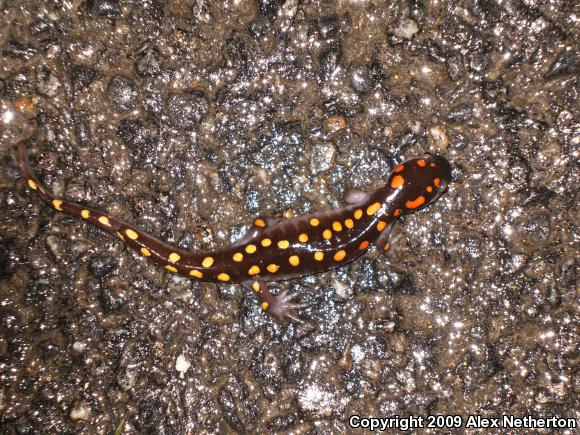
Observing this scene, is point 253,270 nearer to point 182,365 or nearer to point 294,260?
point 294,260

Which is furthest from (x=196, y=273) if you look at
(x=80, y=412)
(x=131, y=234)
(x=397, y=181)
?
(x=397, y=181)

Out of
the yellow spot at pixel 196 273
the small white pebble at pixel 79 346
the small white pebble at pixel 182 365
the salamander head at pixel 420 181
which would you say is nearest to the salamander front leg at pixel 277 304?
the yellow spot at pixel 196 273

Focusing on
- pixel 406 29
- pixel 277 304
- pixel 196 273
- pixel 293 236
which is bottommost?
pixel 277 304

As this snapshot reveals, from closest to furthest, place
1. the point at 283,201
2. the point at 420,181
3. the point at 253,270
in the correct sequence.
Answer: the point at 420,181 < the point at 253,270 < the point at 283,201

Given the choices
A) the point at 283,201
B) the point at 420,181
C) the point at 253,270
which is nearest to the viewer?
the point at 420,181

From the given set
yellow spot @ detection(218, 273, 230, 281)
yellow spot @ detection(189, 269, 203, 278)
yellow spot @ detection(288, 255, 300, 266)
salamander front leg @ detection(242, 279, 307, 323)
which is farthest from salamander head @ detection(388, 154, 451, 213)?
yellow spot @ detection(189, 269, 203, 278)

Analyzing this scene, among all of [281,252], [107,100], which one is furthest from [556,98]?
[107,100]
